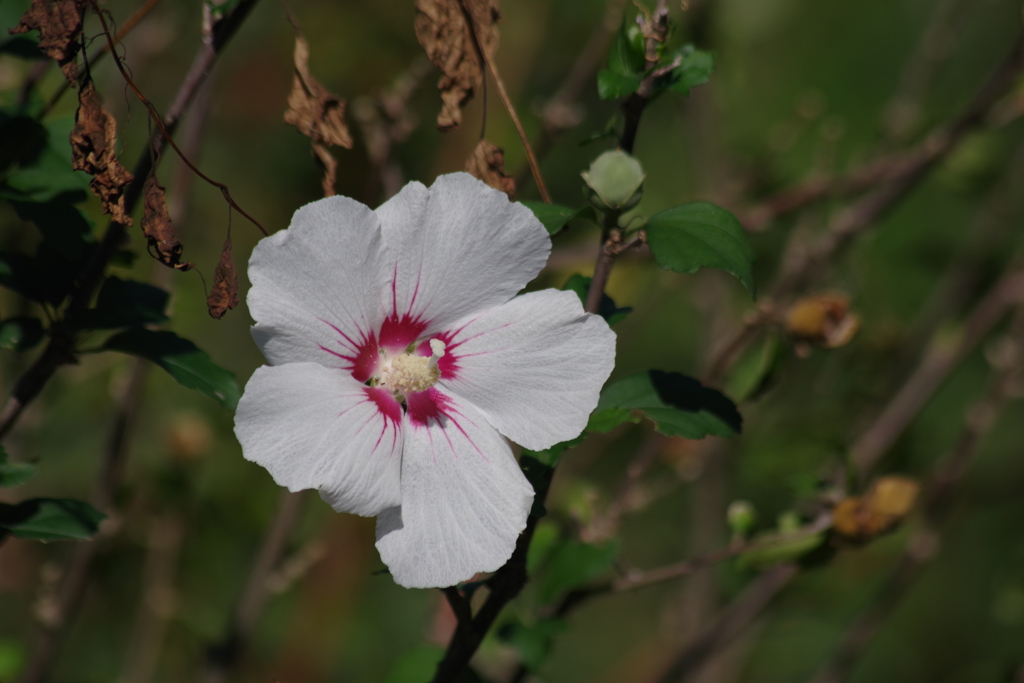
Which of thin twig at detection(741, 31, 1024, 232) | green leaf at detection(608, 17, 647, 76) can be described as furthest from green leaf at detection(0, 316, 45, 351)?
thin twig at detection(741, 31, 1024, 232)

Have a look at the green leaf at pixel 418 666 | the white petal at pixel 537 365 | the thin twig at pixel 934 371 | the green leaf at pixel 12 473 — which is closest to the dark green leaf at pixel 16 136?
the green leaf at pixel 12 473

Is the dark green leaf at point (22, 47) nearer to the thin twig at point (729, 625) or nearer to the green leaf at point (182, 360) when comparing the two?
the green leaf at point (182, 360)

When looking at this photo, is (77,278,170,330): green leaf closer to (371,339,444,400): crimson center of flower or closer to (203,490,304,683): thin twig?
(371,339,444,400): crimson center of flower

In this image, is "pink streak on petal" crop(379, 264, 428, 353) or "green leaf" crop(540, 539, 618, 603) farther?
"green leaf" crop(540, 539, 618, 603)

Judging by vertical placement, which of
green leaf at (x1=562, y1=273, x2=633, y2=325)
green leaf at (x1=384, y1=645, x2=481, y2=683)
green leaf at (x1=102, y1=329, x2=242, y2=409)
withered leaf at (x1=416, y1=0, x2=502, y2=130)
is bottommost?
green leaf at (x1=384, y1=645, x2=481, y2=683)

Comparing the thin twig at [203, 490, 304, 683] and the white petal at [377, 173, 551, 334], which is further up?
the white petal at [377, 173, 551, 334]

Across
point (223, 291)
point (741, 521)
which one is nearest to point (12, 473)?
point (223, 291)

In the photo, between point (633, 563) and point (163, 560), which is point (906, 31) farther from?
point (163, 560)
